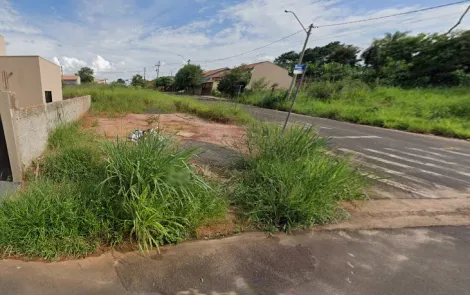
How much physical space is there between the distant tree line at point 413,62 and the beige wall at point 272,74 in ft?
19.0

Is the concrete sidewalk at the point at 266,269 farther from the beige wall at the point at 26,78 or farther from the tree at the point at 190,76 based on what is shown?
the tree at the point at 190,76

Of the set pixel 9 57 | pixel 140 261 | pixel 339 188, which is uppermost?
pixel 9 57

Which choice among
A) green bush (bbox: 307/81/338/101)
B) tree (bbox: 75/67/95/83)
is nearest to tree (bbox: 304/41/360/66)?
green bush (bbox: 307/81/338/101)

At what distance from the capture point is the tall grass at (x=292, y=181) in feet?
10.7

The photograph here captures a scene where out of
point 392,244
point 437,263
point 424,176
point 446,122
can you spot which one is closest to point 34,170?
point 392,244

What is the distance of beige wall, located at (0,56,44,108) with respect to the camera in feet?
45.6

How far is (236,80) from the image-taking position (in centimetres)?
3531

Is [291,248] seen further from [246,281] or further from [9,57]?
[9,57]

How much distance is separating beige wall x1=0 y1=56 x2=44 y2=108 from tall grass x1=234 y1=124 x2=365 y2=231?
15223 mm

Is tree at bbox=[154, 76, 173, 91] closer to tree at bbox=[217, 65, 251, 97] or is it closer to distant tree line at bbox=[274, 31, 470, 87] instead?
tree at bbox=[217, 65, 251, 97]

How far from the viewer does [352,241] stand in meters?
2.99

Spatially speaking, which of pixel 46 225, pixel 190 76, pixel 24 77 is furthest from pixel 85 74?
pixel 46 225

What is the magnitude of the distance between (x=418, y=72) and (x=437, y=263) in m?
26.2

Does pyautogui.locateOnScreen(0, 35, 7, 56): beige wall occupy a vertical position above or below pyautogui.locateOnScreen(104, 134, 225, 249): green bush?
above
